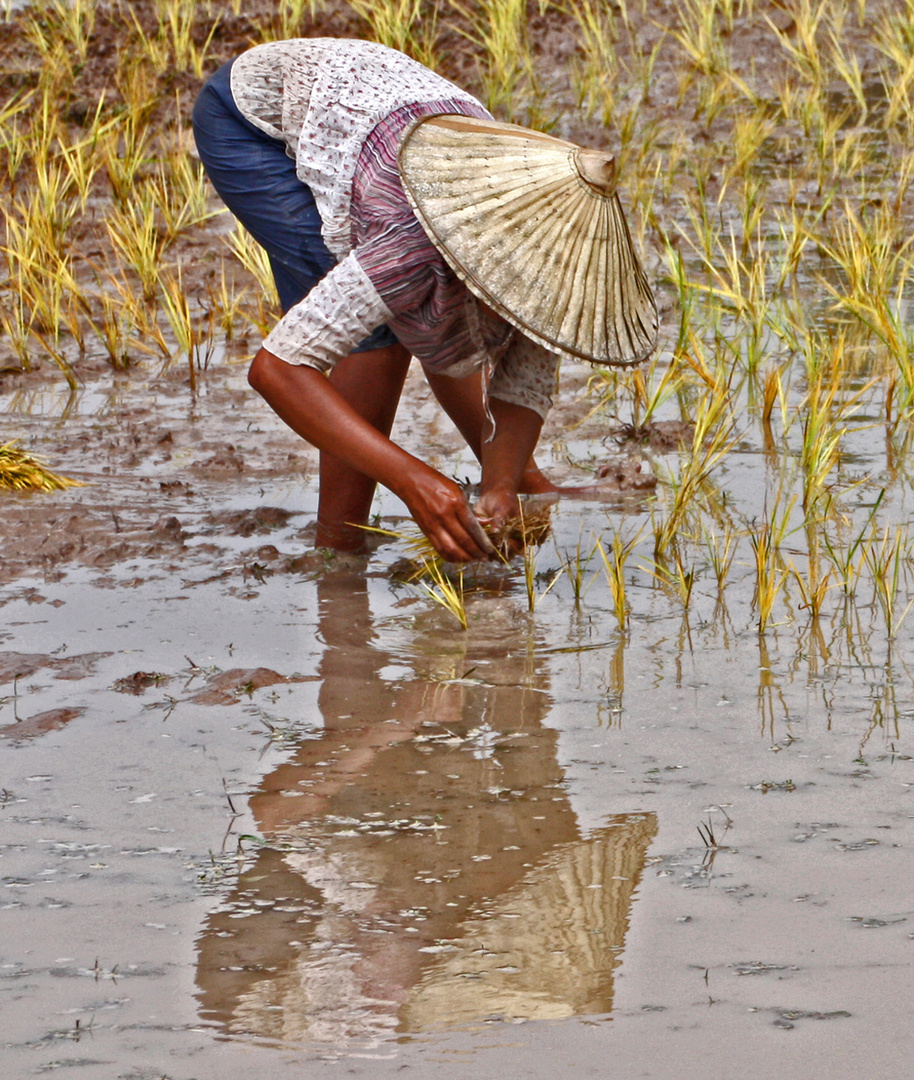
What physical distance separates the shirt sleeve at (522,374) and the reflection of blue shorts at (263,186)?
24cm

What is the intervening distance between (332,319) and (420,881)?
0.94 meters

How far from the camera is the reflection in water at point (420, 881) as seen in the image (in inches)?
61.6

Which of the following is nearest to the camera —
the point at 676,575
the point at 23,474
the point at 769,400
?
the point at 676,575

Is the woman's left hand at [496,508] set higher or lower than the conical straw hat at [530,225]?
lower

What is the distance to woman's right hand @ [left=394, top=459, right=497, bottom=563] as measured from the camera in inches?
90.4

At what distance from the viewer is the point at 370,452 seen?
231 centimetres

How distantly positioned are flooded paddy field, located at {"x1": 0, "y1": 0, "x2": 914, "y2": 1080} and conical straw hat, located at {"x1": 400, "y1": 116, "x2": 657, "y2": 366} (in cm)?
55

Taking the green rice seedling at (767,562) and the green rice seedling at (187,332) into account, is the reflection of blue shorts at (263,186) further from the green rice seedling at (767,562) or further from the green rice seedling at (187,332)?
the green rice seedling at (187,332)

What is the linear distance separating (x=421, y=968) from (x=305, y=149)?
1.48 m

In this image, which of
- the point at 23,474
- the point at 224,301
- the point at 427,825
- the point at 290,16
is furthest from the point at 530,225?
the point at 290,16

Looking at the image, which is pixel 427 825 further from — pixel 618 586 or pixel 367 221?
pixel 367 221

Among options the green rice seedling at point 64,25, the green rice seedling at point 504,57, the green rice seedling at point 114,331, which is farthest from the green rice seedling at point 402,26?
the green rice seedling at point 114,331

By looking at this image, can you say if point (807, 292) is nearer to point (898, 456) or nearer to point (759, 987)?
point (898, 456)

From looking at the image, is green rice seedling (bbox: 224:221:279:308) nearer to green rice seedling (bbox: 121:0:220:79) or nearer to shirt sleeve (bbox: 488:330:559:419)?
shirt sleeve (bbox: 488:330:559:419)
